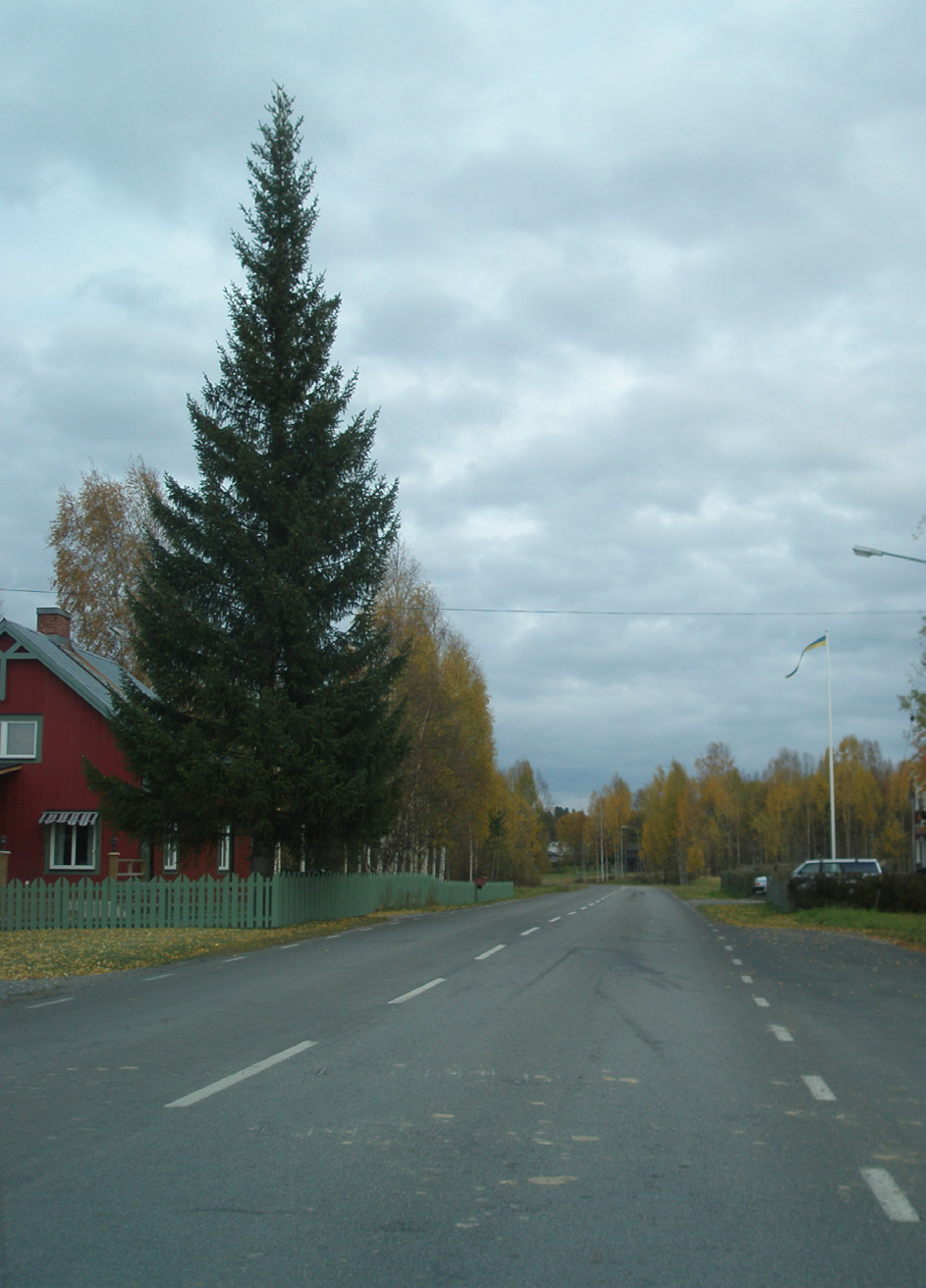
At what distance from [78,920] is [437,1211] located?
827 inches

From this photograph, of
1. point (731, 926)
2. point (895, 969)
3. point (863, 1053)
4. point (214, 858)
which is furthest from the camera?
point (214, 858)

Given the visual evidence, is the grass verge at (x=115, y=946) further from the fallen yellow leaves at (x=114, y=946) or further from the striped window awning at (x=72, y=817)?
the striped window awning at (x=72, y=817)

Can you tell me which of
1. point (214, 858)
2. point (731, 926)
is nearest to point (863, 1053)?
point (731, 926)

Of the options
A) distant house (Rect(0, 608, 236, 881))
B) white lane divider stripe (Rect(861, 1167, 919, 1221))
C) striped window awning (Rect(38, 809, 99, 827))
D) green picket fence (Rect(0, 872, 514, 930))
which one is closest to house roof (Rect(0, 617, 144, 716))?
distant house (Rect(0, 608, 236, 881))

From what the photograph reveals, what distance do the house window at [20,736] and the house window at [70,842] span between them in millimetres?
2113

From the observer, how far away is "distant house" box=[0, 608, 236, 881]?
32938 mm

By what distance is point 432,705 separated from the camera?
141 ft

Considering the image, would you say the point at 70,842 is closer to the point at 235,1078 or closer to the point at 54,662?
the point at 54,662

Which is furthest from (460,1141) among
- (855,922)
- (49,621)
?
(49,621)

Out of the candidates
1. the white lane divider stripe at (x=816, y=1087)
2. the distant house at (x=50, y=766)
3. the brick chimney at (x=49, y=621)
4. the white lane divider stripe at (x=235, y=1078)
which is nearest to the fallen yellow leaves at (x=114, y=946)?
the white lane divider stripe at (x=235, y=1078)

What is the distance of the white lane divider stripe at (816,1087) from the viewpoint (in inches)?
284

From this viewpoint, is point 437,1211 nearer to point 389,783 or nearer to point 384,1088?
point 384,1088

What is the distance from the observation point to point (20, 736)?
110 ft

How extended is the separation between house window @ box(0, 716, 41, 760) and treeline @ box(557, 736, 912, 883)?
83.7m
